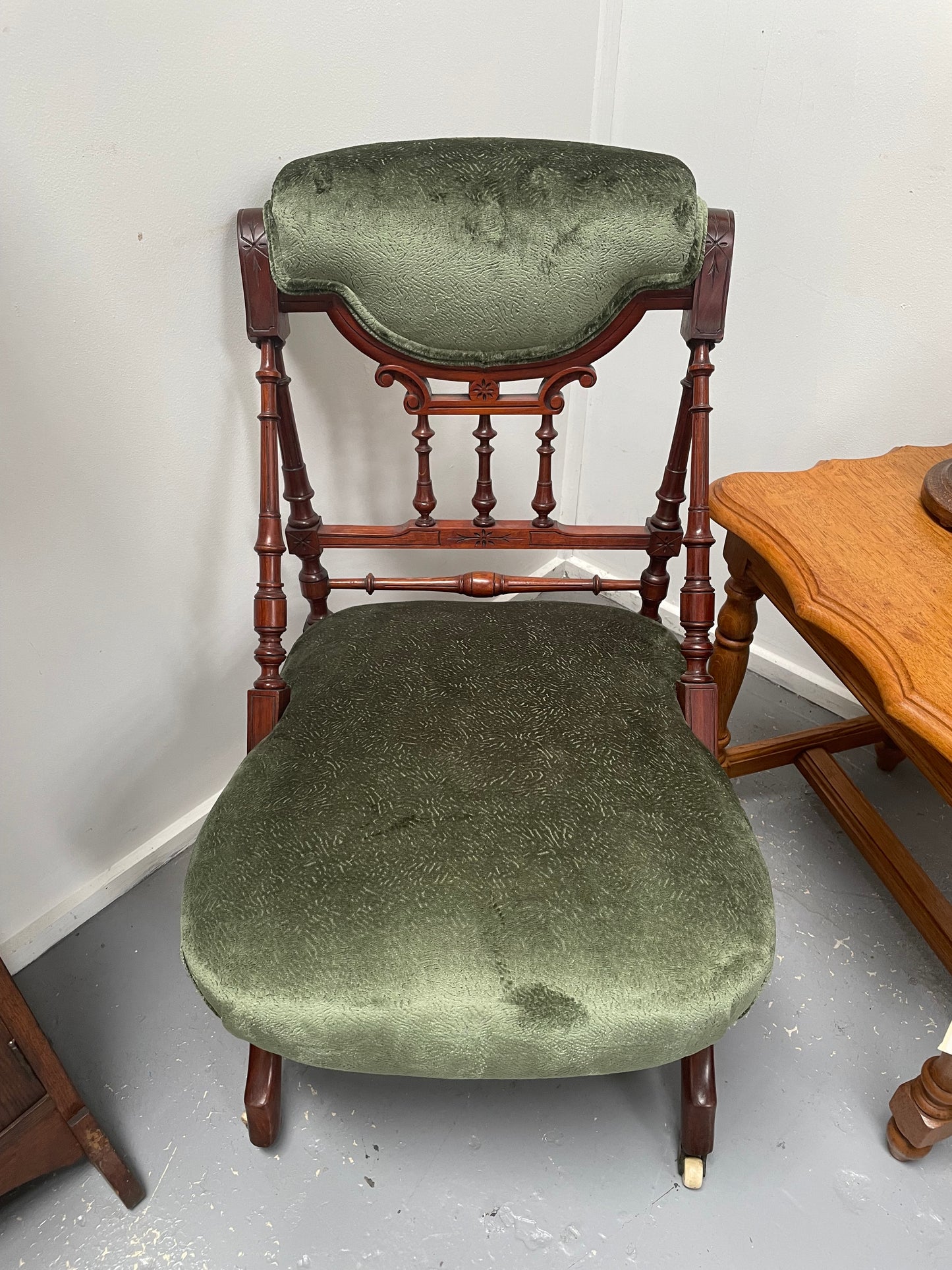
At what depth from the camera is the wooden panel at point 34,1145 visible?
89 cm

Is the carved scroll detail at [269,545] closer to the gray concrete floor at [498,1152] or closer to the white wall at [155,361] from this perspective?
the white wall at [155,361]

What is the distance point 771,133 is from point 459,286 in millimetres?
835

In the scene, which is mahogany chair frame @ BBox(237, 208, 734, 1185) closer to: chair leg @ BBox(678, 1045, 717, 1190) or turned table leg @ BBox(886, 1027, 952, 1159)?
chair leg @ BBox(678, 1045, 717, 1190)

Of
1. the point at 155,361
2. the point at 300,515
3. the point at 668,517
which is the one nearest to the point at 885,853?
the point at 668,517

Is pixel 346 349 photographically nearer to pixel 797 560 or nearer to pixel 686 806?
pixel 797 560

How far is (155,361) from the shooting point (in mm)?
1146

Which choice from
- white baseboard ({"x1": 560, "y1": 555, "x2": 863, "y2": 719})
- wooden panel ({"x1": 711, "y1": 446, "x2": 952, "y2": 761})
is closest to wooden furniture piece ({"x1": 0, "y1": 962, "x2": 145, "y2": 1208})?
wooden panel ({"x1": 711, "y1": 446, "x2": 952, "y2": 761})

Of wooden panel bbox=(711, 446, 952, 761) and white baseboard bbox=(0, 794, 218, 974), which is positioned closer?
wooden panel bbox=(711, 446, 952, 761)

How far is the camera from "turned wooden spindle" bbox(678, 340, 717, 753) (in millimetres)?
1010

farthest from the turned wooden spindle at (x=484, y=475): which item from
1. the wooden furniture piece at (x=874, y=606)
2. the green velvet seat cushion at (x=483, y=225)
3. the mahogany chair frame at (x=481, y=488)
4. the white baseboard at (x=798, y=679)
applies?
the white baseboard at (x=798, y=679)

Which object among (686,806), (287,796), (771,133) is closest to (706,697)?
(686,806)

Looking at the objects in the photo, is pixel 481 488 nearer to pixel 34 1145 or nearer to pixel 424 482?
pixel 424 482

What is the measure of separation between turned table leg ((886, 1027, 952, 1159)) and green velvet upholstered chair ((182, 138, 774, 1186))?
252mm

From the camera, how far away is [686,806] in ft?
2.94
